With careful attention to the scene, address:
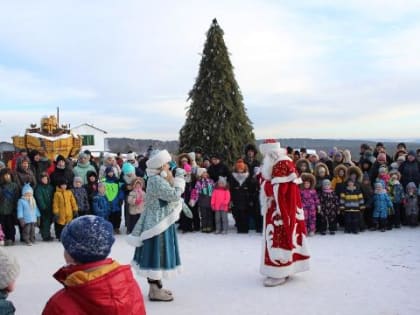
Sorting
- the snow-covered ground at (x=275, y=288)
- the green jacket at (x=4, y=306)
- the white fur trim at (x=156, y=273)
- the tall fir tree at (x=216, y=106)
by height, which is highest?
the tall fir tree at (x=216, y=106)

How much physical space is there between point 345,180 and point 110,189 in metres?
4.68

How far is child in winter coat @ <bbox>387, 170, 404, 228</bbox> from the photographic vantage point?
9.99 m

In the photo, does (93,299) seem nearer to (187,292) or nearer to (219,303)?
(219,303)

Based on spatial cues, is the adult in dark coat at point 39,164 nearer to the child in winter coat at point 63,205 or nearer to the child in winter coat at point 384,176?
the child in winter coat at point 63,205

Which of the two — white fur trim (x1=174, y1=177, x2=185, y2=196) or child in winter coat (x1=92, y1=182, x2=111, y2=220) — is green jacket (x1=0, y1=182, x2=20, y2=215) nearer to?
child in winter coat (x1=92, y1=182, x2=111, y2=220)

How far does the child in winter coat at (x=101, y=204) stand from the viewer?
9.80 meters

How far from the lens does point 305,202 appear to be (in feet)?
30.9

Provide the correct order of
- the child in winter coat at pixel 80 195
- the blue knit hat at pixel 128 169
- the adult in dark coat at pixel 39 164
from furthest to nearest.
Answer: the blue knit hat at pixel 128 169
the adult in dark coat at pixel 39 164
the child in winter coat at pixel 80 195

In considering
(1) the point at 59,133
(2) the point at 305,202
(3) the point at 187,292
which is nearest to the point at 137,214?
(2) the point at 305,202

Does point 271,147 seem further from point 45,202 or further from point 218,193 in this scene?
point 45,202

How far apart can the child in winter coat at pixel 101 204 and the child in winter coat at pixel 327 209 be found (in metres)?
4.14

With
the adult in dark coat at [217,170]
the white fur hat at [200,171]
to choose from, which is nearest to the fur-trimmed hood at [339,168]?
the adult in dark coat at [217,170]

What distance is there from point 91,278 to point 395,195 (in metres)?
8.82

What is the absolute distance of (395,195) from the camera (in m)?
10.0
